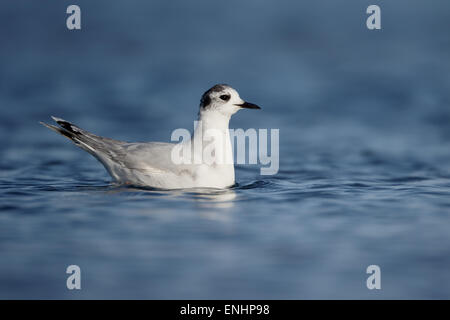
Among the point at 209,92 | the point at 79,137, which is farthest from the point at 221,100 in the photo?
the point at 79,137

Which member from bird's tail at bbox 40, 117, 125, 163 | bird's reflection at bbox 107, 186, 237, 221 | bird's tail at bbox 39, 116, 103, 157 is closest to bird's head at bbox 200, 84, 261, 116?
bird's reflection at bbox 107, 186, 237, 221

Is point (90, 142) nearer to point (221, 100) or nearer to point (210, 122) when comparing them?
point (210, 122)

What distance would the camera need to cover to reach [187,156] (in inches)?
328

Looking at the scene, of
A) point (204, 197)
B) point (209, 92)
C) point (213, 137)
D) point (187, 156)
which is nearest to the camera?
point (204, 197)

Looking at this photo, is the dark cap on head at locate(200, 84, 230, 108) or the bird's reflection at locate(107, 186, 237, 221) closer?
the bird's reflection at locate(107, 186, 237, 221)

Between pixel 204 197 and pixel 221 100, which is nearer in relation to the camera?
pixel 204 197

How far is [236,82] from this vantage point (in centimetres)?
1777

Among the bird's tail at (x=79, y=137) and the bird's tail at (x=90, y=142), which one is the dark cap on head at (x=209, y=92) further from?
the bird's tail at (x=79, y=137)

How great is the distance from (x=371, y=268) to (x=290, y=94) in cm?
1137

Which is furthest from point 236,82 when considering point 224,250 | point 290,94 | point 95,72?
point 224,250

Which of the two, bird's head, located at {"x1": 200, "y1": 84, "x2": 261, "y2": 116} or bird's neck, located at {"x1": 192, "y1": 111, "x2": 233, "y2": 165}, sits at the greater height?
bird's head, located at {"x1": 200, "y1": 84, "x2": 261, "y2": 116}

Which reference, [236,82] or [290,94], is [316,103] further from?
[236,82]

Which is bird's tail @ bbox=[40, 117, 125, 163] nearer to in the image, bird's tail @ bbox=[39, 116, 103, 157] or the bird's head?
bird's tail @ bbox=[39, 116, 103, 157]

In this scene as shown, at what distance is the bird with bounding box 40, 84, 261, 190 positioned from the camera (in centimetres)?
822
